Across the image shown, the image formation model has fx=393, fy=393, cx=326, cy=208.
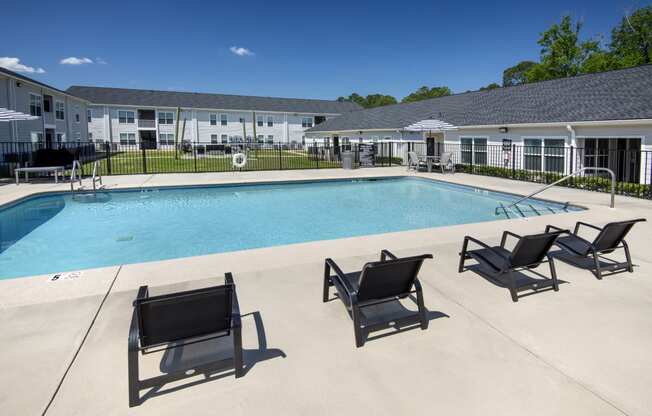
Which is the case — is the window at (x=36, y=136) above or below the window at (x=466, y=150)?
above

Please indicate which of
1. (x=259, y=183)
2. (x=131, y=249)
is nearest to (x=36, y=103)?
(x=259, y=183)

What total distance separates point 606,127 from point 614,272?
1207 centimetres

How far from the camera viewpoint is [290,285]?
184 inches

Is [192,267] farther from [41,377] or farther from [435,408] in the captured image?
[435,408]

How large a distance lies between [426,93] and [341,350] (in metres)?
82.0

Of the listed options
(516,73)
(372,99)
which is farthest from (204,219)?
(372,99)

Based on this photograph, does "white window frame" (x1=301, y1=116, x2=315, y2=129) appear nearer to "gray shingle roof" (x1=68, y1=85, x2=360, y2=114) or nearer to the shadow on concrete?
"gray shingle roof" (x1=68, y1=85, x2=360, y2=114)

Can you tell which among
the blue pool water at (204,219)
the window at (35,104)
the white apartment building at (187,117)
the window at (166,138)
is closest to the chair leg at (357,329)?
the blue pool water at (204,219)

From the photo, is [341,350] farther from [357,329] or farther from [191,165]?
[191,165]

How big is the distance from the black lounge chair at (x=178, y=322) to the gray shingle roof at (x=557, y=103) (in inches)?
604

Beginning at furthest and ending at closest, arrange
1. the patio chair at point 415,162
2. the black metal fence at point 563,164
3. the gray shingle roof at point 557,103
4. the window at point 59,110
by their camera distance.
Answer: the window at point 59,110
the patio chair at point 415,162
the gray shingle roof at point 557,103
the black metal fence at point 563,164

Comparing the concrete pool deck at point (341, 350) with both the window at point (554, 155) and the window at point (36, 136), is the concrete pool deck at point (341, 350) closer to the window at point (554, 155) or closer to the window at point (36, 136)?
the window at point (554, 155)

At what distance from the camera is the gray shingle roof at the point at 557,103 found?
14.5 metres

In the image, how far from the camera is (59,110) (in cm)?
3152
